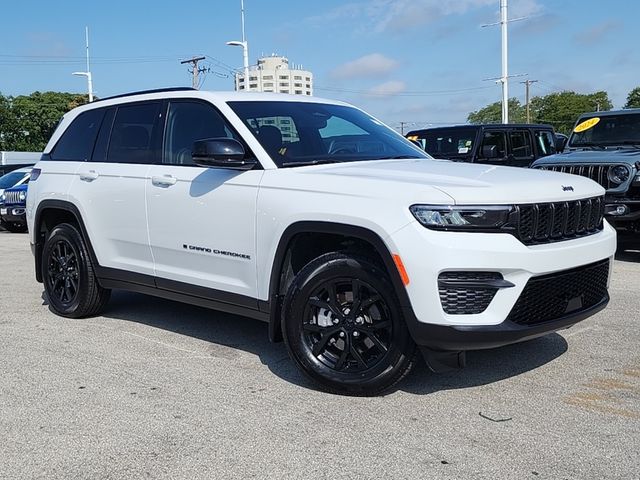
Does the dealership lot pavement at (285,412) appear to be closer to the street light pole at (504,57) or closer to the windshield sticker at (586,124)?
the windshield sticker at (586,124)

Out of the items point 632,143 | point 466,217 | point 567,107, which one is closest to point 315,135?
point 466,217

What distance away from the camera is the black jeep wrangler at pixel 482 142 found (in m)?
12.8

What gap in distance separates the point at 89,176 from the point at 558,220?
12.4 feet

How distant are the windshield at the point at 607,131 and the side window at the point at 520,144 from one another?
9.77 feet

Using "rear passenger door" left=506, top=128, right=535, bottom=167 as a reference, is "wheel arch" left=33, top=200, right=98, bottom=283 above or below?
below

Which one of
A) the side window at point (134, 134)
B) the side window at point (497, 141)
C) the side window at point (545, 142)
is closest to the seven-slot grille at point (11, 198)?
the side window at point (497, 141)

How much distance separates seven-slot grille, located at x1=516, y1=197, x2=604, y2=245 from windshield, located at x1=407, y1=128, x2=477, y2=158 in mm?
8487

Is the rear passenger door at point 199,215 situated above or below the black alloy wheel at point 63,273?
above

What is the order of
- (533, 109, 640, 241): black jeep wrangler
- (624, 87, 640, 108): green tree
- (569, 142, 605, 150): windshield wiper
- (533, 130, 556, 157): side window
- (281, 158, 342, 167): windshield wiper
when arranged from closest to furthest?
(281, 158, 342, 167): windshield wiper, (533, 109, 640, 241): black jeep wrangler, (569, 142, 605, 150): windshield wiper, (533, 130, 556, 157): side window, (624, 87, 640, 108): green tree

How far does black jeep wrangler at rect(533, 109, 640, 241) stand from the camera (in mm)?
8484

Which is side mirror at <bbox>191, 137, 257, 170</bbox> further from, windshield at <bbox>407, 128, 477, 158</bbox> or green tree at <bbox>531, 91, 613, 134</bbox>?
green tree at <bbox>531, 91, 613, 134</bbox>

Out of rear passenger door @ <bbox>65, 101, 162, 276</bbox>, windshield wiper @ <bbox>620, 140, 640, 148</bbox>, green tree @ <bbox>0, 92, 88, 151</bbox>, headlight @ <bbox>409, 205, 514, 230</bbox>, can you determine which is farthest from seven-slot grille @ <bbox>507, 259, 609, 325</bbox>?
green tree @ <bbox>0, 92, 88, 151</bbox>

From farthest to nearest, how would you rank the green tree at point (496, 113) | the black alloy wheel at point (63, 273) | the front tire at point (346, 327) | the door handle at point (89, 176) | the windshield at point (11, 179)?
1. the green tree at point (496, 113)
2. the windshield at point (11, 179)
3. the black alloy wheel at point (63, 273)
4. the door handle at point (89, 176)
5. the front tire at point (346, 327)

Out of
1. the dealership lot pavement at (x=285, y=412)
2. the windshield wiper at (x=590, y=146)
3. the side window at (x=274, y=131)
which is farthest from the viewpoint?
the windshield wiper at (x=590, y=146)
